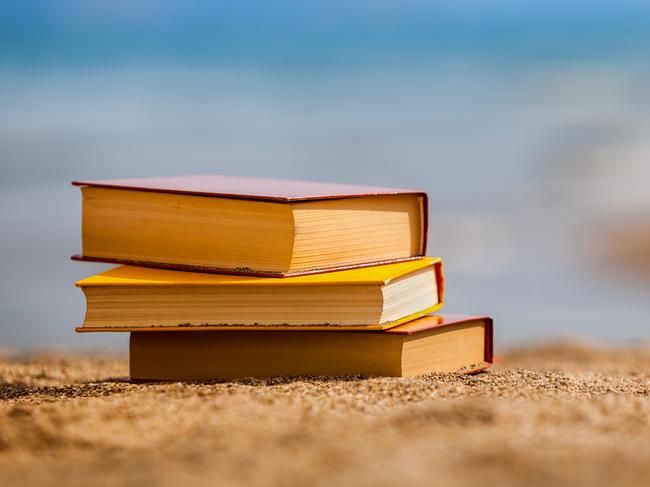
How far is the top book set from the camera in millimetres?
3498

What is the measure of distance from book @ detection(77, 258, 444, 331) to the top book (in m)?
0.11

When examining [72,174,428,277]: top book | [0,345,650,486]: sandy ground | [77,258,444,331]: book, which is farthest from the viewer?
[72,174,428,277]: top book

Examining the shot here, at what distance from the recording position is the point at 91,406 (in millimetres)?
2736

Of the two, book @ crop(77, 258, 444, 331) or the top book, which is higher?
the top book

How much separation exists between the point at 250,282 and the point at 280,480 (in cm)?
144

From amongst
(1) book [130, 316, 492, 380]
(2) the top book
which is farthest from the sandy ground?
(2) the top book

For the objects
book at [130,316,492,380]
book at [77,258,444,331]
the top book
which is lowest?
book at [130,316,492,380]

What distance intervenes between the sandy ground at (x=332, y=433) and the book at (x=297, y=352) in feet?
0.38

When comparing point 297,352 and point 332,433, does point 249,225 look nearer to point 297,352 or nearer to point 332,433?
point 297,352

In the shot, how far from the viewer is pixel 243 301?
3.37 meters

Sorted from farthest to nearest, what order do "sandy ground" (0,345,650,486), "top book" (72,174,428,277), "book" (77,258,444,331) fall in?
"top book" (72,174,428,277) → "book" (77,258,444,331) → "sandy ground" (0,345,650,486)

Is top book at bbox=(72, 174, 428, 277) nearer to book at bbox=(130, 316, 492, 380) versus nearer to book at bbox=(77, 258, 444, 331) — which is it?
book at bbox=(77, 258, 444, 331)

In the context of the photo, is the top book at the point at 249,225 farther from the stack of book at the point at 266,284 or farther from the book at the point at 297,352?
the book at the point at 297,352

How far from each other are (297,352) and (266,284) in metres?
0.26
